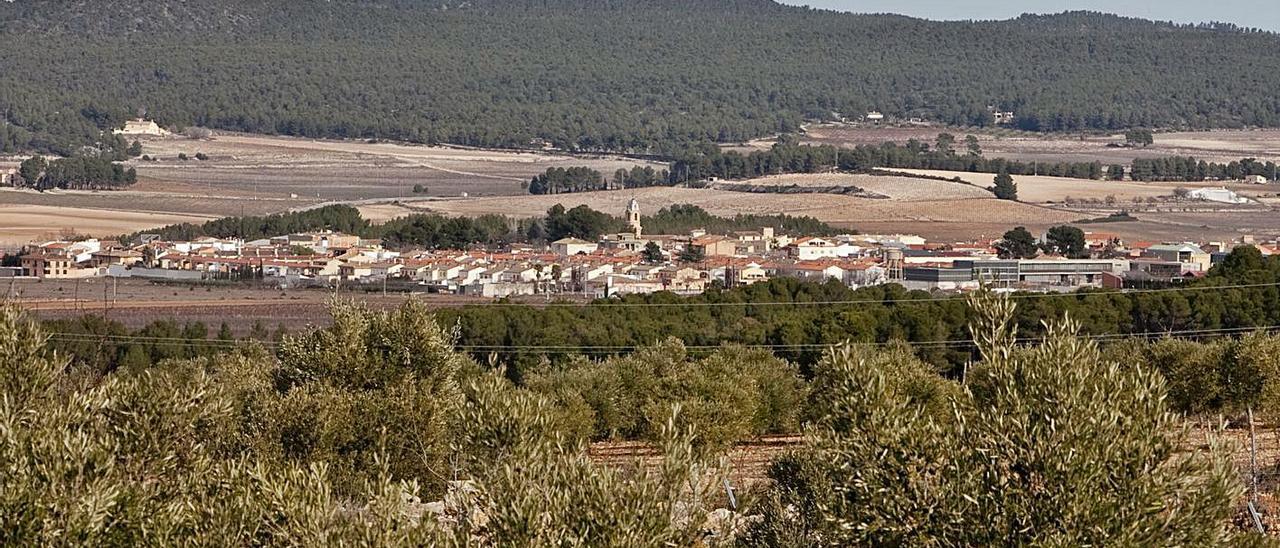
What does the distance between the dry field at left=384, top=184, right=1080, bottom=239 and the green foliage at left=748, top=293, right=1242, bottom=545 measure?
192 feet

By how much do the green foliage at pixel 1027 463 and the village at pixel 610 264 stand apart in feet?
106

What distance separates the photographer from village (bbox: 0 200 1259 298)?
154ft

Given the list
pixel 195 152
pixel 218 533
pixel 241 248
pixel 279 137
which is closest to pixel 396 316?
pixel 218 533

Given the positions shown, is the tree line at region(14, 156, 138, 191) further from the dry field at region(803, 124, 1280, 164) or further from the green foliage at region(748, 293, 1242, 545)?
the green foliage at region(748, 293, 1242, 545)

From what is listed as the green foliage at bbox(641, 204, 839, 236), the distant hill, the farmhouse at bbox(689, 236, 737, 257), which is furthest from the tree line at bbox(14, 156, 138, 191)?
the farmhouse at bbox(689, 236, 737, 257)

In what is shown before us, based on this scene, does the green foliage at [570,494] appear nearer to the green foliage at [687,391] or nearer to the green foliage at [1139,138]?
the green foliage at [687,391]

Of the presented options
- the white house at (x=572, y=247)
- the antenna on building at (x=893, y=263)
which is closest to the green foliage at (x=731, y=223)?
the white house at (x=572, y=247)

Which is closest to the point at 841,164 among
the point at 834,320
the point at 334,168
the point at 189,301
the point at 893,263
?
the point at 334,168

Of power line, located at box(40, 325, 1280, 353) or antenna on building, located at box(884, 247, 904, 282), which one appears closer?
power line, located at box(40, 325, 1280, 353)

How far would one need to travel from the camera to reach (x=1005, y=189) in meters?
81.1

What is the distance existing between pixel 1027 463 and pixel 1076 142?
432 ft

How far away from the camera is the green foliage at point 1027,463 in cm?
851

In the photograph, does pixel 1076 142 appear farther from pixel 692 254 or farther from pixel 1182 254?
pixel 1182 254

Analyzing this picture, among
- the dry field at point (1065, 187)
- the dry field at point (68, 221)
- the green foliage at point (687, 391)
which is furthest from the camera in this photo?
the dry field at point (1065, 187)
